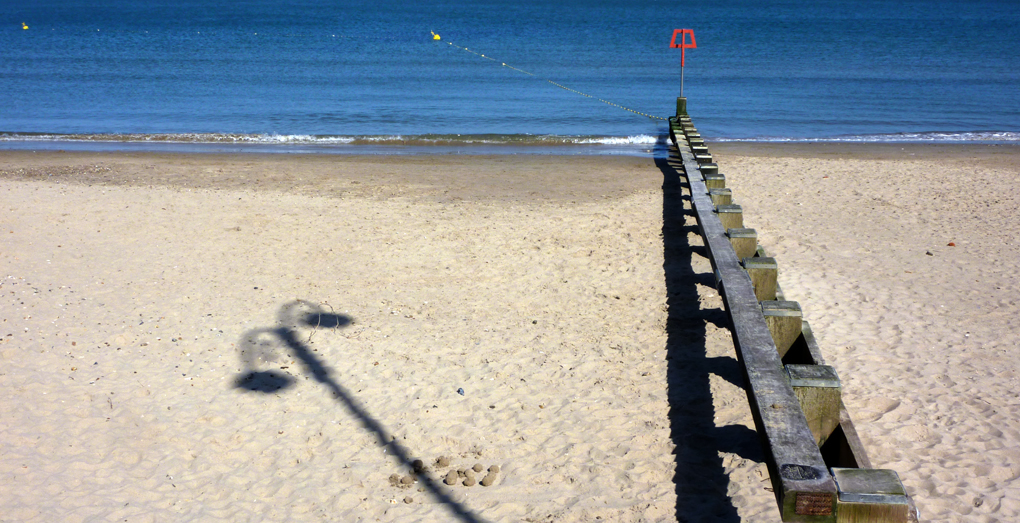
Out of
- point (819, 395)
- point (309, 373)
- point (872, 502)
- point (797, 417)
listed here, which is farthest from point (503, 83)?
point (872, 502)

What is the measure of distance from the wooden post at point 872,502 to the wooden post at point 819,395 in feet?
2.51

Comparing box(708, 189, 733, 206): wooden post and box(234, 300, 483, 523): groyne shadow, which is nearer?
box(234, 300, 483, 523): groyne shadow

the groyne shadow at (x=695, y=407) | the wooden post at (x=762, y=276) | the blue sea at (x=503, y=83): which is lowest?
the groyne shadow at (x=695, y=407)

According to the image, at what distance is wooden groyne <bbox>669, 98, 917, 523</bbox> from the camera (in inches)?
98.0

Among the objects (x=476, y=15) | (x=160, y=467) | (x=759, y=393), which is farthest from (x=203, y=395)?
(x=476, y=15)

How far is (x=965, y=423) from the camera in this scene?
15.2 feet

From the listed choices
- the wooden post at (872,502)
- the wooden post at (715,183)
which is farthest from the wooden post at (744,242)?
the wooden post at (872,502)

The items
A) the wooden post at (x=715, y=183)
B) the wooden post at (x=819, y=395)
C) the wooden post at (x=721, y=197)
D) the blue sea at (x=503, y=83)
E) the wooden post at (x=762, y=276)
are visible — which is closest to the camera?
the wooden post at (x=819, y=395)

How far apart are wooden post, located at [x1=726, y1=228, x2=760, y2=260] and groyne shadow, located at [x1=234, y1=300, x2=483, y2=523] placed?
3128 millimetres

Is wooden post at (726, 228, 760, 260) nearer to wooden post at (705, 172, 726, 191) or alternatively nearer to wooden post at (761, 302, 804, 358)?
wooden post at (761, 302, 804, 358)

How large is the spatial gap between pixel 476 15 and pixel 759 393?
244 feet

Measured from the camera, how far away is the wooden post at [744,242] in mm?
5980

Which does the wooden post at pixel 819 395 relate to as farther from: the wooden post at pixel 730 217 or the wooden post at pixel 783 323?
the wooden post at pixel 730 217

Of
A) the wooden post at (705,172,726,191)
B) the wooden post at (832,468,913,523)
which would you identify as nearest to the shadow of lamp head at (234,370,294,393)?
the wooden post at (832,468,913,523)
